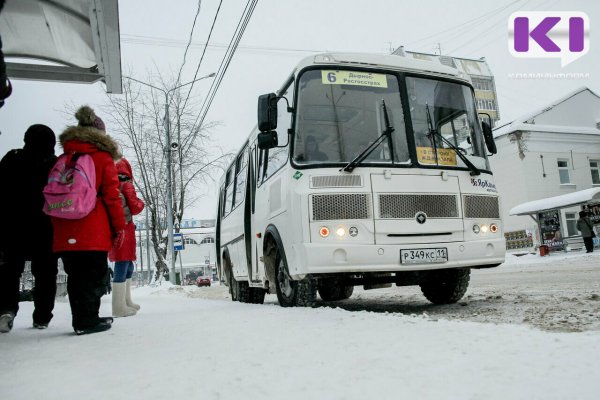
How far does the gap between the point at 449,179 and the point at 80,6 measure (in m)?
4.42

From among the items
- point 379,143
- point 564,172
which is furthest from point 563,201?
point 379,143

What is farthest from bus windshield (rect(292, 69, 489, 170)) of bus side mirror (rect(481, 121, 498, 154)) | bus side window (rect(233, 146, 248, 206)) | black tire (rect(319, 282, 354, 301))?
bus side window (rect(233, 146, 248, 206))

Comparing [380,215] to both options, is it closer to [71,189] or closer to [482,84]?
[71,189]

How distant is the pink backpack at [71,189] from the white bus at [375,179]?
2222 mm

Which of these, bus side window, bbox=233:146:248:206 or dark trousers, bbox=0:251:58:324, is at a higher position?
bus side window, bbox=233:146:248:206

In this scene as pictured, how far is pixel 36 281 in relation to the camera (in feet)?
15.4

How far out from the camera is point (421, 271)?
5.89 meters

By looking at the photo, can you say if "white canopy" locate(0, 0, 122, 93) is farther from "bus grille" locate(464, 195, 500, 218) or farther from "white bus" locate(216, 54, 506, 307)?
"bus grille" locate(464, 195, 500, 218)

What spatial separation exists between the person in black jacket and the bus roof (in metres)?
3.01

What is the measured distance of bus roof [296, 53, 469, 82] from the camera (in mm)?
5973

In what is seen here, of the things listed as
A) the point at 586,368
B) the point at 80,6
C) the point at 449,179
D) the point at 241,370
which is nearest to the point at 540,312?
the point at 449,179

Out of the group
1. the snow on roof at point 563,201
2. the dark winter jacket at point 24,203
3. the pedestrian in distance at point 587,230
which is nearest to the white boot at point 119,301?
the dark winter jacket at point 24,203

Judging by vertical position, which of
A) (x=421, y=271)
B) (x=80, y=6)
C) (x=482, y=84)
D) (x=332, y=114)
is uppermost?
(x=482, y=84)

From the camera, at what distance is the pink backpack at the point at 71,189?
388cm
